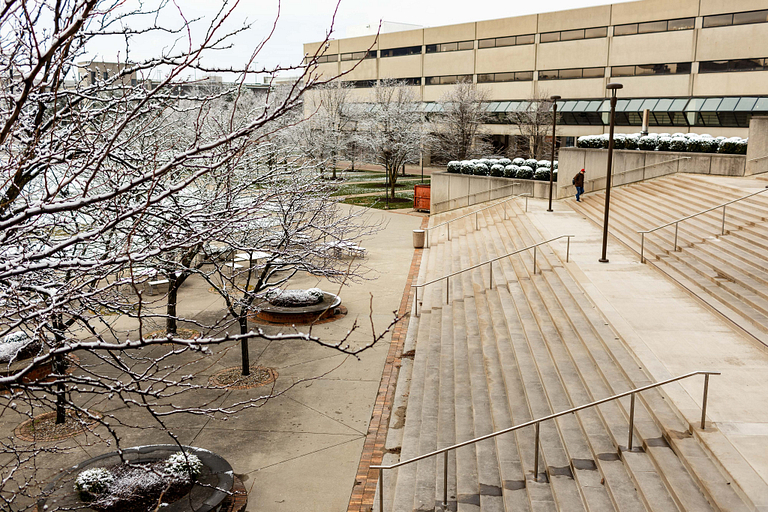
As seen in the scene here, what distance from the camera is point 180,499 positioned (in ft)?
26.1

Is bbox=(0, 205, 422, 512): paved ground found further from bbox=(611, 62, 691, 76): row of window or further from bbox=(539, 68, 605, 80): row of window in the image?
bbox=(539, 68, 605, 80): row of window

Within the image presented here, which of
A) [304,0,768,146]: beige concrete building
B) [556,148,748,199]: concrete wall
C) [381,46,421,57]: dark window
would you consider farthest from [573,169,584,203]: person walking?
[381,46,421,57]: dark window

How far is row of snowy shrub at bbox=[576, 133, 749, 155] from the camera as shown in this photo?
971 inches

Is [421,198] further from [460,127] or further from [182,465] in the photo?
[182,465]

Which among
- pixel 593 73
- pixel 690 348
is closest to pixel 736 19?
pixel 593 73

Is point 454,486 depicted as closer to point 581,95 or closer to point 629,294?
point 629,294

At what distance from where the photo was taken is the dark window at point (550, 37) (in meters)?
55.3

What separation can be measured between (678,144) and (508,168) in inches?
299

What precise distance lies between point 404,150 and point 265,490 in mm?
35273

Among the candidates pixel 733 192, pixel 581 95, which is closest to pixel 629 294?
pixel 733 192

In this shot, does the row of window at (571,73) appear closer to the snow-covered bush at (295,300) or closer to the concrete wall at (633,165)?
the concrete wall at (633,165)

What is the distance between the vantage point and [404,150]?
140ft

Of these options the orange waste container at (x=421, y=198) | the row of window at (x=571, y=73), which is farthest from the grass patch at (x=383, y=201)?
the row of window at (x=571, y=73)

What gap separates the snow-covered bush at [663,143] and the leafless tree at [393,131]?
17.6 meters
